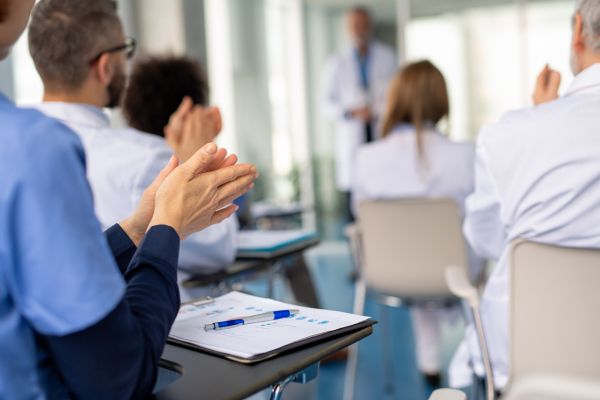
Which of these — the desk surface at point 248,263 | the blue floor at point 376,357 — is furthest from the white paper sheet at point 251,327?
the blue floor at point 376,357

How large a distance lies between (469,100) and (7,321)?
5101 mm

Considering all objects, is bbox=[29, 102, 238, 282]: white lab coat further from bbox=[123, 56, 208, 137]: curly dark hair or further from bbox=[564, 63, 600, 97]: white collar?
bbox=[564, 63, 600, 97]: white collar

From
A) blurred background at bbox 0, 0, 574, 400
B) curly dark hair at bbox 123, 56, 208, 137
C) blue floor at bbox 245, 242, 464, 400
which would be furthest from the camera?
blurred background at bbox 0, 0, 574, 400

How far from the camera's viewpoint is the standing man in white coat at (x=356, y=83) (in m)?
5.33

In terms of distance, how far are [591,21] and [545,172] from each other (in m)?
0.44

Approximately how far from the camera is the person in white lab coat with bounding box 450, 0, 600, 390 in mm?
1201

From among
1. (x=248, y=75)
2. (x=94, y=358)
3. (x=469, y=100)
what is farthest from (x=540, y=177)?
(x=248, y=75)

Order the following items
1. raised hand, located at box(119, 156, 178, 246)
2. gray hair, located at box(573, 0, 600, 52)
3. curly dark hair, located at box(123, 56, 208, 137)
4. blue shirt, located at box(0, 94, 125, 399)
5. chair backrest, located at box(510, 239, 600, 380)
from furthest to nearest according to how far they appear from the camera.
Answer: curly dark hair, located at box(123, 56, 208, 137) → gray hair, located at box(573, 0, 600, 52) → chair backrest, located at box(510, 239, 600, 380) → raised hand, located at box(119, 156, 178, 246) → blue shirt, located at box(0, 94, 125, 399)

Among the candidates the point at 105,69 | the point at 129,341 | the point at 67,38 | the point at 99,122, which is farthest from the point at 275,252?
the point at 129,341

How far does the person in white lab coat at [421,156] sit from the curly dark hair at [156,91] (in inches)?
37.5

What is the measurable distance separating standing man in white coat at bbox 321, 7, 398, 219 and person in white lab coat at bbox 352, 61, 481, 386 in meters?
2.56

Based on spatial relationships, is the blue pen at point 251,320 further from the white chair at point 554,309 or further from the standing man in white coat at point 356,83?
the standing man in white coat at point 356,83

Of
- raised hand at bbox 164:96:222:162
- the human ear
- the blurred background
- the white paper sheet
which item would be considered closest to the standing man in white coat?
the blurred background

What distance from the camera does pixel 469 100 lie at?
5.19 meters
